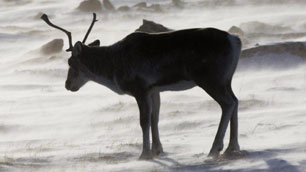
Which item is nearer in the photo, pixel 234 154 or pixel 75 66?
pixel 234 154

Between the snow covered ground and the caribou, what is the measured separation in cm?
53

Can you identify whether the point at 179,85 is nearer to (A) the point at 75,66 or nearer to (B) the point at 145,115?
(B) the point at 145,115

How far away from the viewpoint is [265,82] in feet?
58.4

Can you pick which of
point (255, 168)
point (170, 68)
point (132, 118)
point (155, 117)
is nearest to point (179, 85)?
point (170, 68)

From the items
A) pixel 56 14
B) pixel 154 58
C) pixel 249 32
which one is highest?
pixel 154 58

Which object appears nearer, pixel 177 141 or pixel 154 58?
pixel 154 58

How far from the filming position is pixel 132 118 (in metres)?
14.7

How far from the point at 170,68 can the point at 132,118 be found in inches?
199

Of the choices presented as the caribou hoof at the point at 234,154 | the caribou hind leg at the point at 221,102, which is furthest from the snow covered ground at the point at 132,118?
the caribou hind leg at the point at 221,102

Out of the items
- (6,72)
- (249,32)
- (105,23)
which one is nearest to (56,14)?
(105,23)

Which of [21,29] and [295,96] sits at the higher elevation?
[295,96]

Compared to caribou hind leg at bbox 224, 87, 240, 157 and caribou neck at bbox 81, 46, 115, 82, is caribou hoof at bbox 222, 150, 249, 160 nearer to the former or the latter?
caribou hind leg at bbox 224, 87, 240, 157

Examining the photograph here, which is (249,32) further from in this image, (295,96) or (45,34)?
(295,96)

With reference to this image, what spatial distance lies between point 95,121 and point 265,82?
4.72 m
